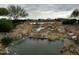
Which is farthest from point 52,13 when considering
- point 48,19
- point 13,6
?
point 13,6

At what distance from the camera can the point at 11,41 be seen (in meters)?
2.35

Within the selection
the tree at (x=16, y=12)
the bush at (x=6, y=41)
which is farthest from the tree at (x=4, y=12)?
the bush at (x=6, y=41)

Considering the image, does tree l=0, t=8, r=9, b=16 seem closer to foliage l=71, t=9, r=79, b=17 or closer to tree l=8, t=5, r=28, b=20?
tree l=8, t=5, r=28, b=20

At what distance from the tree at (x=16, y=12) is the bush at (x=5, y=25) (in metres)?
0.08

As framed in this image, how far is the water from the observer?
232 cm

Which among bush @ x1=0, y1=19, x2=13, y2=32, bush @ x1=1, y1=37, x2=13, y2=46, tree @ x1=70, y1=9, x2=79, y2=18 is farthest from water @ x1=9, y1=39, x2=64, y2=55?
tree @ x1=70, y1=9, x2=79, y2=18

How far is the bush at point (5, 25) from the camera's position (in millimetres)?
2340

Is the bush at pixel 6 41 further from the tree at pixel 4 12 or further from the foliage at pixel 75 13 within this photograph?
the foliage at pixel 75 13

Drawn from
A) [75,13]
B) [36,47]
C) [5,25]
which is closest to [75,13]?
[75,13]

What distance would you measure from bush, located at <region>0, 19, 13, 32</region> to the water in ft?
0.54

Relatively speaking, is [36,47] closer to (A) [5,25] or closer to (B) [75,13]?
(A) [5,25]

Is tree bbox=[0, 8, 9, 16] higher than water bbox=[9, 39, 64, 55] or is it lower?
higher

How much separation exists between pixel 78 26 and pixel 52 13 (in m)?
0.29
